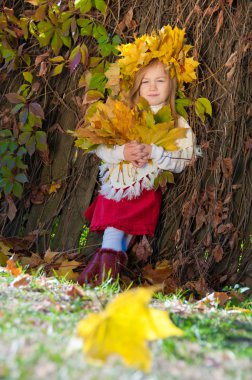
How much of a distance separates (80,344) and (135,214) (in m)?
1.96

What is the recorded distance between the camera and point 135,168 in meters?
3.43

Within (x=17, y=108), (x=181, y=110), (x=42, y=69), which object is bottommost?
(x=17, y=108)

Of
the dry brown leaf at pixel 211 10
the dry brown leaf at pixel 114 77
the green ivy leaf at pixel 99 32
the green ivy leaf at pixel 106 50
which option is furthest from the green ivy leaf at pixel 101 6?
the dry brown leaf at pixel 211 10

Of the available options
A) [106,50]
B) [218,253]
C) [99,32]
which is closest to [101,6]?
[99,32]

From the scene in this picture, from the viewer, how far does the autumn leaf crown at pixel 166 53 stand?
339cm

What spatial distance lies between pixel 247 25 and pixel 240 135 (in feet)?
1.73

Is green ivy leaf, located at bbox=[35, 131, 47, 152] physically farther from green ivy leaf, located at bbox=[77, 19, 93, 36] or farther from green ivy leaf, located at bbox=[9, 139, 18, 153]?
green ivy leaf, located at bbox=[77, 19, 93, 36]

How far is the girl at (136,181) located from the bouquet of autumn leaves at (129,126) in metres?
0.04

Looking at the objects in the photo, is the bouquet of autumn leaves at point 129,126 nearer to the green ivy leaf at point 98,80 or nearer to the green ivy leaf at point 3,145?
the green ivy leaf at point 98,80

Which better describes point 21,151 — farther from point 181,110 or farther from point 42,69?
point 181,110

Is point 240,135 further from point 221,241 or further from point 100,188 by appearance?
point 100,188

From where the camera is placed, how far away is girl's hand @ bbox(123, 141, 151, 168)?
3.36 m

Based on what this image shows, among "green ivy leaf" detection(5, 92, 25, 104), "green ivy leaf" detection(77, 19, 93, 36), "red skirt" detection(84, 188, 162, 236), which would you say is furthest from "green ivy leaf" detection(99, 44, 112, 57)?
"red skirt" detection(84, 188, 162, 236)

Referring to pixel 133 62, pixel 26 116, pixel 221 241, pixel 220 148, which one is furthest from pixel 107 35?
pixel 221 241
